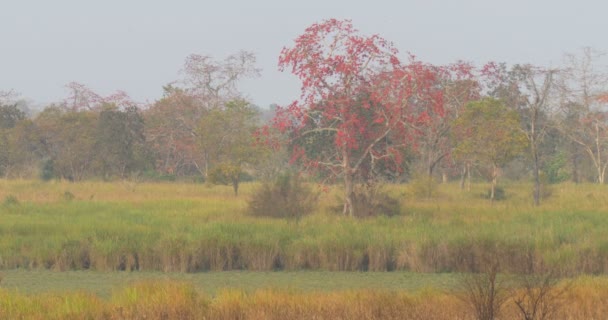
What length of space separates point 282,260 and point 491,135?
1437 centimetres

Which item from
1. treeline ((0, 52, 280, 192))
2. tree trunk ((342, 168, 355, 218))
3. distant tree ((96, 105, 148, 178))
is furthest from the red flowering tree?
distant tree ((96, 105, 148, 178))

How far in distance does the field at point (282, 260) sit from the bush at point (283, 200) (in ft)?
4.32

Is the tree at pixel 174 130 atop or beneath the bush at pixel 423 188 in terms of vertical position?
atop

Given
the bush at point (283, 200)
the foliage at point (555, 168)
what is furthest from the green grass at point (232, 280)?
the foliage at point (555, 168)

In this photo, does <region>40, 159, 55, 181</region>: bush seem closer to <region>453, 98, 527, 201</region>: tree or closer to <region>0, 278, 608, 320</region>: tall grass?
<region>453, 98, 527, 201</region>: tree

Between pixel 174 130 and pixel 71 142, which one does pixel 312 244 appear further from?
pixel 174 130

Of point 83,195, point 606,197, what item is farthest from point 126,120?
point 606,197

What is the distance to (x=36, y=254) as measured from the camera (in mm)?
13469

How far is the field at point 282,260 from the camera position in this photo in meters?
8.49

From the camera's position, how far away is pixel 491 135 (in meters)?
26.0

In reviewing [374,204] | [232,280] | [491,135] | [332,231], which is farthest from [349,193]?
[491,135]

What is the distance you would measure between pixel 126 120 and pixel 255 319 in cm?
3120

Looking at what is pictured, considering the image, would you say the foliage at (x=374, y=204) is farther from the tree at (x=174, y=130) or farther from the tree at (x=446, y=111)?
the tree at (x=174, y=130)

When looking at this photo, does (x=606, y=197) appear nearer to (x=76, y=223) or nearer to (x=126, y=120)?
(x=76, y=223)
